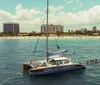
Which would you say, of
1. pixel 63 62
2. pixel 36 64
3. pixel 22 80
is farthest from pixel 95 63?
pixel 22 80

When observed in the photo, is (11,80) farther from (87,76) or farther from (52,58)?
(87,76)

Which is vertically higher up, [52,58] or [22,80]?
[52,58]

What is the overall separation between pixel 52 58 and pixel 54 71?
3846mm

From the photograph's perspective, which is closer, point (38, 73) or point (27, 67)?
point (38, 73)

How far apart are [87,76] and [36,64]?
14059 millimetres

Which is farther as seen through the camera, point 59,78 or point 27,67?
point 27,67

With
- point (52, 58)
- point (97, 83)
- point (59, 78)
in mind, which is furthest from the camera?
point (52, 58)

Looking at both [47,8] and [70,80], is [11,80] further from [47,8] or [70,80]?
[47,8]

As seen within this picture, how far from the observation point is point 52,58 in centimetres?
6041

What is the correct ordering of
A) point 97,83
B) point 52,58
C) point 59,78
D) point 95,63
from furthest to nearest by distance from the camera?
point 95,63, point 52,58, point 59,78, point 97,83

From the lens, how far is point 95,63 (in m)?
76.8

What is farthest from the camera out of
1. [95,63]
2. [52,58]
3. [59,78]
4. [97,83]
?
[95,63]

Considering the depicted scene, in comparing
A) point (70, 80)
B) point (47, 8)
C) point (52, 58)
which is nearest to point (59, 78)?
point (70, 80)

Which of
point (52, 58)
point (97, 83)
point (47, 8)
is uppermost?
point (47, 8)
